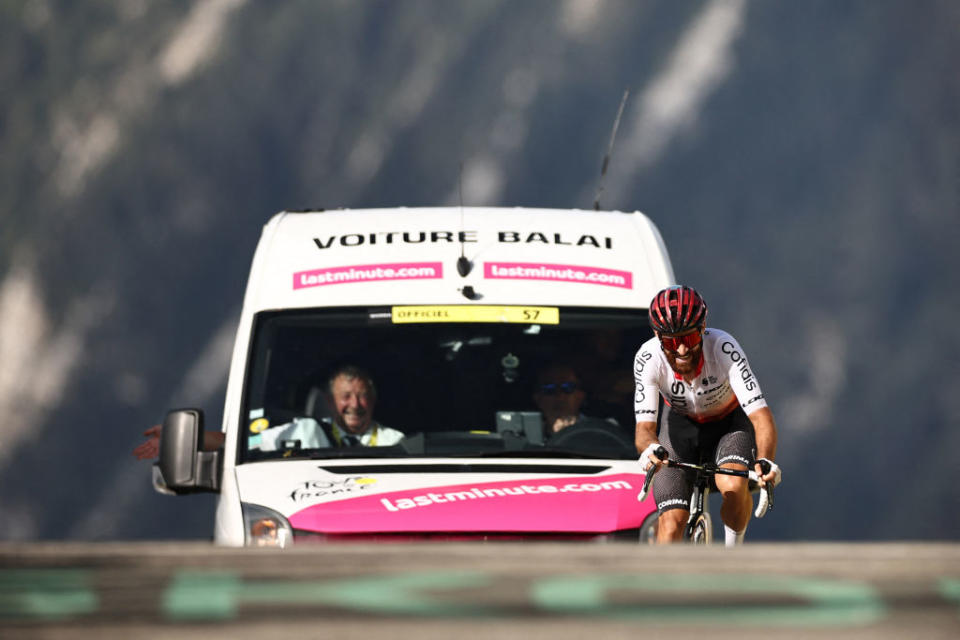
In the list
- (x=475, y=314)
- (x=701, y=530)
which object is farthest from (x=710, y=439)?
Result: (x=475, y=314)

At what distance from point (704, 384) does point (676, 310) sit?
540mm

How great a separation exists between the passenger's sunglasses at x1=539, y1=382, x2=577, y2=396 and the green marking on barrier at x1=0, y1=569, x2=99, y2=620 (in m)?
5.12

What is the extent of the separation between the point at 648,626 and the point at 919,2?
17406 mm

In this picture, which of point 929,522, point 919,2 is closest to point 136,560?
point 929,522

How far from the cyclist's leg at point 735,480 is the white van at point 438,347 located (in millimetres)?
308

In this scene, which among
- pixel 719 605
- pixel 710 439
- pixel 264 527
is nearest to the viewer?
pixel 719 605

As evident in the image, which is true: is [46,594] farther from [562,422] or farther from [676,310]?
[562,422]

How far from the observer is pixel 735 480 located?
618 centimetres

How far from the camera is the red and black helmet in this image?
5895mm

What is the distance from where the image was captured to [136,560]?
1.72 meters

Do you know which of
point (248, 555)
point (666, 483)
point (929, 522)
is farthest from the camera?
point (929, 522)

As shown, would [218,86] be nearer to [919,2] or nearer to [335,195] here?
[335,195]

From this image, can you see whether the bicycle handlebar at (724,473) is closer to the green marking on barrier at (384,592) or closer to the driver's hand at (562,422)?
the driver's hand at (562,422)

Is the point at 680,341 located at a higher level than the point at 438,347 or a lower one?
lower
